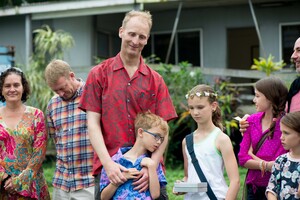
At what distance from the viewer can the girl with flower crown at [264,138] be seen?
4906mm

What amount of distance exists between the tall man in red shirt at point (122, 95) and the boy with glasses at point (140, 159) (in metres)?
0.05

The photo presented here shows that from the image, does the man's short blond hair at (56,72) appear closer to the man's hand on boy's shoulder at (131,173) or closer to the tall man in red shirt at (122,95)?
the tall man in red shirt at (122,95)

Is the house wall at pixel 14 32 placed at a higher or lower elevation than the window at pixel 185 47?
higher

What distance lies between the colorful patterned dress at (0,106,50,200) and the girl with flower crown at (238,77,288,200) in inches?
76.6

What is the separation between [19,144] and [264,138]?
2.27 m

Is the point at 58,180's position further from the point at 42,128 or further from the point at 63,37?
the point at 63,37

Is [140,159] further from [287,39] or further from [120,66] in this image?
[287,39]

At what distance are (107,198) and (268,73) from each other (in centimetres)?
944

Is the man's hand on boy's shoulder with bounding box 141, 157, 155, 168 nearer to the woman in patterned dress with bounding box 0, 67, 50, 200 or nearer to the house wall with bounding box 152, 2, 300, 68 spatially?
the woman in patterned dress with bounding box 0, 67, 50, 200

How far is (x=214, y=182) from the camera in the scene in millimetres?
Answer: 4781

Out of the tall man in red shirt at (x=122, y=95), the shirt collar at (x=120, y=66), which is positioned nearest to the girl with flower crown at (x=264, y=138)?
the tall man in red shirt at (x=122, y=95)

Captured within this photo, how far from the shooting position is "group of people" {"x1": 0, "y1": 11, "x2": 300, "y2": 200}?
176 inches

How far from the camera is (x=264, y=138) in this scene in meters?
4.94

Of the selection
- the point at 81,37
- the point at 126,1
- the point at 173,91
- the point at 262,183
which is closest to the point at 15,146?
the point at 262,183
